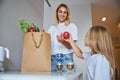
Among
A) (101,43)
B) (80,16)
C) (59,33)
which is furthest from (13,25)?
(80,16)

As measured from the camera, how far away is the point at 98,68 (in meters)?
1.15

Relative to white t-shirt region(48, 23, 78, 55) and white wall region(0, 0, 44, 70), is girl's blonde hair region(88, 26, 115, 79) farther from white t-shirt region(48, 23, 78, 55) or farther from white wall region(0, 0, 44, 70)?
white wall region(0, 0, 44, 70)

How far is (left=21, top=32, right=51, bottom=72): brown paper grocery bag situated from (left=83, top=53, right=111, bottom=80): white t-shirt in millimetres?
306

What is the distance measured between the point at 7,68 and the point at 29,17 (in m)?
0.58

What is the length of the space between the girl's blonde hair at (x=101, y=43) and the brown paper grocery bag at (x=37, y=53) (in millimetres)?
379

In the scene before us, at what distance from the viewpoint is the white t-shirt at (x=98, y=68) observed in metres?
1.15

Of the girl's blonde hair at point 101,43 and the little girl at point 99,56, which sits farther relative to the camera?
the girl's blonde hair at point 101,43

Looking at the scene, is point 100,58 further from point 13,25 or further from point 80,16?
point 80,16

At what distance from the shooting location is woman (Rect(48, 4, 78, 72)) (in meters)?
1.35

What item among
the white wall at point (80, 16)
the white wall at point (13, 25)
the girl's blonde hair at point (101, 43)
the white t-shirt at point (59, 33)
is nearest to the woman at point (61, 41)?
the white t-shirt at point (59, 33)

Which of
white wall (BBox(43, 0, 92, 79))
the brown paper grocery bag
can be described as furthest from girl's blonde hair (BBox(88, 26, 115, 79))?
white wall (BBox(43, 0, 92, 79))

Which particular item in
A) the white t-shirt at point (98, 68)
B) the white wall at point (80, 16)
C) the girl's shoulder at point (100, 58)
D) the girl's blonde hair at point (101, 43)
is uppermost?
the white wall at point (80, 16)

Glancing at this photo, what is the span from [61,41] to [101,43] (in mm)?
299

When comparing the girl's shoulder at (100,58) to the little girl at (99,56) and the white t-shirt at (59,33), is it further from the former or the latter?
the white t-shirt at (59,33)
